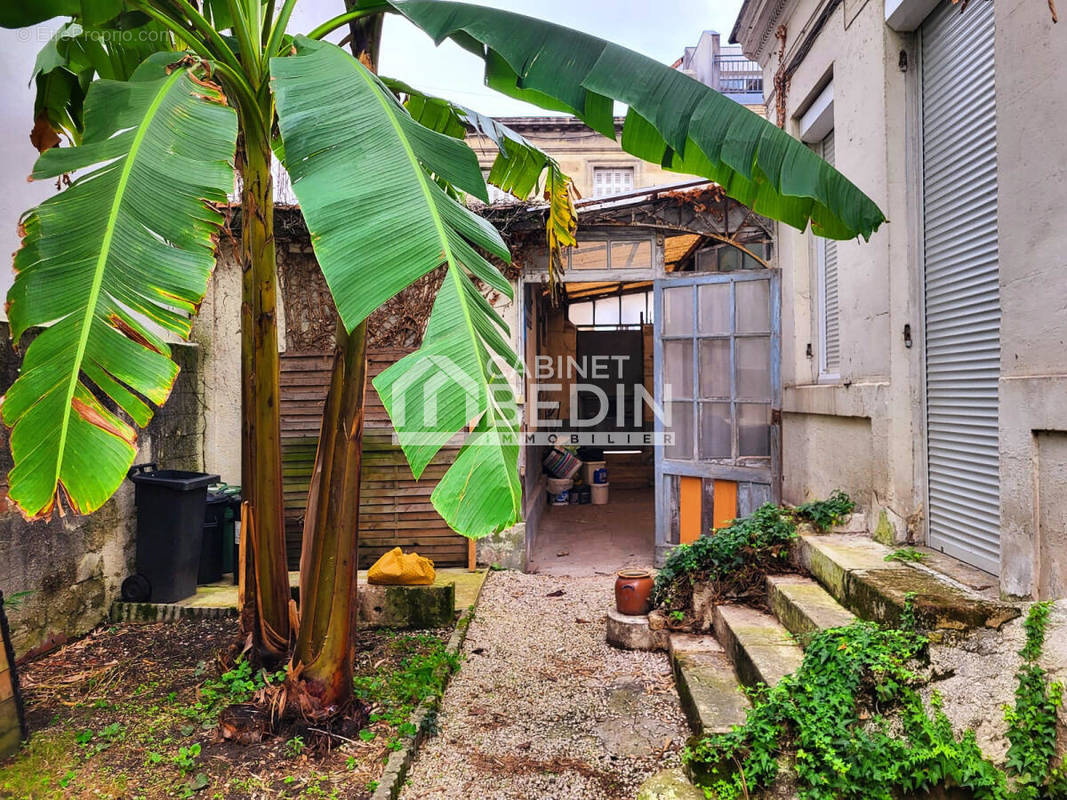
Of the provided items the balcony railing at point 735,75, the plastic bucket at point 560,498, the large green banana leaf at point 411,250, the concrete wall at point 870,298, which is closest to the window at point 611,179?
the balcony railing at point 735,75

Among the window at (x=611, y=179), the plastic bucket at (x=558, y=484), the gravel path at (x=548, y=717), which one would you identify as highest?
the window at (x=611, y=179)

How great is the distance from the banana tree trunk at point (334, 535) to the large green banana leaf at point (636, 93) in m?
0.85

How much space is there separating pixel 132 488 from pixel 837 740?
15.7ft

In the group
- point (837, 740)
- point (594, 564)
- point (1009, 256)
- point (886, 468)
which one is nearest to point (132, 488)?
point (594, 564)

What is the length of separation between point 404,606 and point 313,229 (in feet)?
11.1

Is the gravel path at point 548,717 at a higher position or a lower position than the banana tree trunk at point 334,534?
lower

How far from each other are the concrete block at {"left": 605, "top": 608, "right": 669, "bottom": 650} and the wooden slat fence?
2031 mm

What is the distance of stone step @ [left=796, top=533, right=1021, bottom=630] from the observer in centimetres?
276

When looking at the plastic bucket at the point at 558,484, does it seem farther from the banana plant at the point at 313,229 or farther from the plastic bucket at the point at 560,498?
the banana plant at the point at 313,229

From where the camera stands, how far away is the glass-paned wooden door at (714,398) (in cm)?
630

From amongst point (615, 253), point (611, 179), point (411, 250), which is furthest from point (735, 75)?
point (411, 250)

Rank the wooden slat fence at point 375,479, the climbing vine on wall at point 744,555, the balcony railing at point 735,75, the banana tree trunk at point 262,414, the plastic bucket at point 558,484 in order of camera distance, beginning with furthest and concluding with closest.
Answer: the balcony railing at point 735,75 → the plastic bucket at point 558,484 → the wooden slat fence at point 375,479 → the climbing vine on wall at point 744,555 → the banana tree trunk at point 262,414

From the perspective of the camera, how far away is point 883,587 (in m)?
3.22

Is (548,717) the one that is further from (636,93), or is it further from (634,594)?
(636,93)
